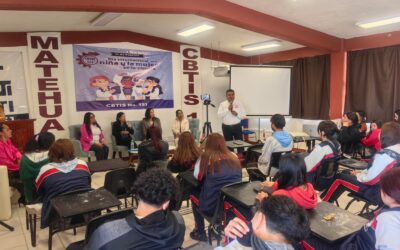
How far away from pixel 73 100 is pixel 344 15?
5117 millimetres

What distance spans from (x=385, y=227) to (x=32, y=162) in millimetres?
2944

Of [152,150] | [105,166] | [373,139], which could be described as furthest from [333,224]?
Answer: [373,139]

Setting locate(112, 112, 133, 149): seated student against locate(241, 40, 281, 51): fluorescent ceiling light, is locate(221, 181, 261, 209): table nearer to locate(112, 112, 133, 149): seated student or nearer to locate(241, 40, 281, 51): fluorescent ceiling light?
locate(112, 112, 133, 149): seated student

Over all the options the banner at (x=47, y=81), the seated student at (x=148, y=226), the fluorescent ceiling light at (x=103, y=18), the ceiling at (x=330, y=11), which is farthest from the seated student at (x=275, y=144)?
the banner at (x=47, y=81)

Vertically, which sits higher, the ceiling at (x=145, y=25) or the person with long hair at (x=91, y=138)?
the ceiling at (x=145, y=25)

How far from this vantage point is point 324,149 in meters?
2.91

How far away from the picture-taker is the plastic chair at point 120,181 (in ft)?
9.54

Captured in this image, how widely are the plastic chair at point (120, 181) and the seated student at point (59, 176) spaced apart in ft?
1.26

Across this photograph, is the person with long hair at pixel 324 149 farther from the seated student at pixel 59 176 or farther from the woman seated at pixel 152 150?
the seated student at pixel 59 176

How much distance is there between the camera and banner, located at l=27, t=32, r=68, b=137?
17.7 ft

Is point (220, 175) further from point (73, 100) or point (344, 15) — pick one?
point (73, 100)

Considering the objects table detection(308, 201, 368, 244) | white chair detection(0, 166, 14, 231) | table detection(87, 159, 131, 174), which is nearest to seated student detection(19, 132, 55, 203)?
white chair detection(0, 166, 14, 231)

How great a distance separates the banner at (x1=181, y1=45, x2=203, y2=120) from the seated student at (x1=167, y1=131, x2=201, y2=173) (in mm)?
4258

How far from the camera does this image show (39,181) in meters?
2.43
